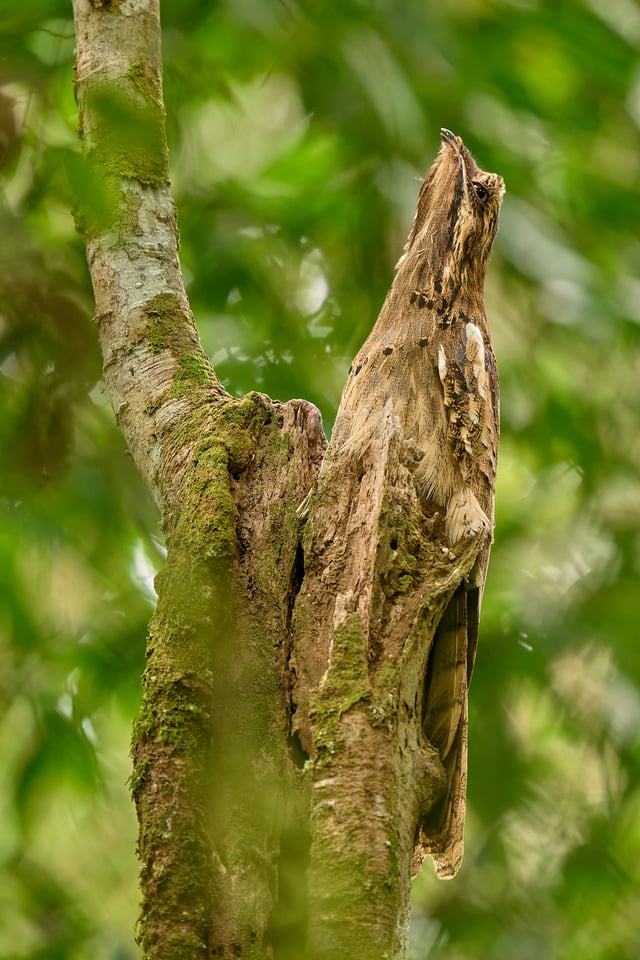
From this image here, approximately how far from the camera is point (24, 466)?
4.34 ft

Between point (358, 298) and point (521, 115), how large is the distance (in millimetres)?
703

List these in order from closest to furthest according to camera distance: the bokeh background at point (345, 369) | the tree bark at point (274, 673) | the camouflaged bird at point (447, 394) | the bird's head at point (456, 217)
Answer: the tree bark at point (274, 673)
the bokeh background at point (345, 369)
the camouflaged bird at point (447, 394)
the bird's head at point (456, 217)

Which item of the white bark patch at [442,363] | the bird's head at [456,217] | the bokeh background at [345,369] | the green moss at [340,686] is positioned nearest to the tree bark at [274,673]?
the green moss at [340,686]

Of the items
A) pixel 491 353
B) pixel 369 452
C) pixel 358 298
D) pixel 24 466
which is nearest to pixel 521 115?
pixel 358 298

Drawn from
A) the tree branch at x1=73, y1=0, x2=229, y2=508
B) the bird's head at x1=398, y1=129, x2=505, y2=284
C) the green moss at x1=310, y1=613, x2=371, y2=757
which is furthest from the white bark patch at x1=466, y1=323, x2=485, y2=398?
the green moss at x1=310, y1=613, x2=371, y2=757

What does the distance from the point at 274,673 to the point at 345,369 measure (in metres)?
1.49

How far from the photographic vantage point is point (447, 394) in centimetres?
229

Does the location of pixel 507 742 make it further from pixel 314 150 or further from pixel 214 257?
pixel 314 150

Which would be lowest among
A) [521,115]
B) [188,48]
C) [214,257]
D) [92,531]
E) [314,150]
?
[92,531]

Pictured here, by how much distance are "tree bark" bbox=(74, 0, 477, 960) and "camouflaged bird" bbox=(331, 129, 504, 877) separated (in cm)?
9

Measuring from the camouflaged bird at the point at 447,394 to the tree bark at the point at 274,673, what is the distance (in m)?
0.09

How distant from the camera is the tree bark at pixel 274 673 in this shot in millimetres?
1582

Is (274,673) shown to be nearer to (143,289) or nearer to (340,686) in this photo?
(340,686)

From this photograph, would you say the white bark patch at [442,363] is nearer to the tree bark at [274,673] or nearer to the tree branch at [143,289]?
the tree bark at [274,673]
